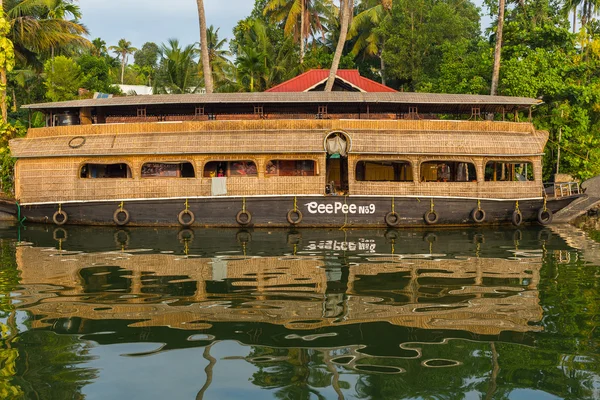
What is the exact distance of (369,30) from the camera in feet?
114

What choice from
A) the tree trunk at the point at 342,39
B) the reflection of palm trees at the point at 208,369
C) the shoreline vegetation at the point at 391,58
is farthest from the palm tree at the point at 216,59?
the reflection of palm trees at the point at 208,369

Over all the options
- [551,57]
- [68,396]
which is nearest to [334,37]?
[551,57]

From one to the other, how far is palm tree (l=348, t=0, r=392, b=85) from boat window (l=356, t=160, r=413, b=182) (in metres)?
15.4

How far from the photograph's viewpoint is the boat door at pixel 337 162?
15703 mm

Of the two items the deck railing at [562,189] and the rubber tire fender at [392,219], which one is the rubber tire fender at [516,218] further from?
the rubber tire fender at [392,219]

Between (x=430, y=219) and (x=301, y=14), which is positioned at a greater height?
(x=301, y=14)

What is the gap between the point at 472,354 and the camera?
5.13 metres

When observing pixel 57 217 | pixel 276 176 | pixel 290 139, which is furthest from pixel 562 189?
pixel 57 217

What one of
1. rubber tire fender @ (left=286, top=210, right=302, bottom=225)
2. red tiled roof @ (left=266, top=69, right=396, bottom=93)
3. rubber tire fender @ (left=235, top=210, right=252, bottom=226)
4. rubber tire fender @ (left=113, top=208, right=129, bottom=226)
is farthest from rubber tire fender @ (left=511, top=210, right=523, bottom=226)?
rubber tire fender @ (left=113, top=208, right=129, bottom=226)

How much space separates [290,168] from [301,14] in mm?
15960

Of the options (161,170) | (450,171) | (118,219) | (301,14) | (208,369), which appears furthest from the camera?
(301,14)

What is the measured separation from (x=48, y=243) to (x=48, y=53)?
18.0 meters

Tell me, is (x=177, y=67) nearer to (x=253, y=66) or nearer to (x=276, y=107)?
(x=253, y=66)

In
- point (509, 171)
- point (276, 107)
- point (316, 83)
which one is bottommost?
point (509, 171)
